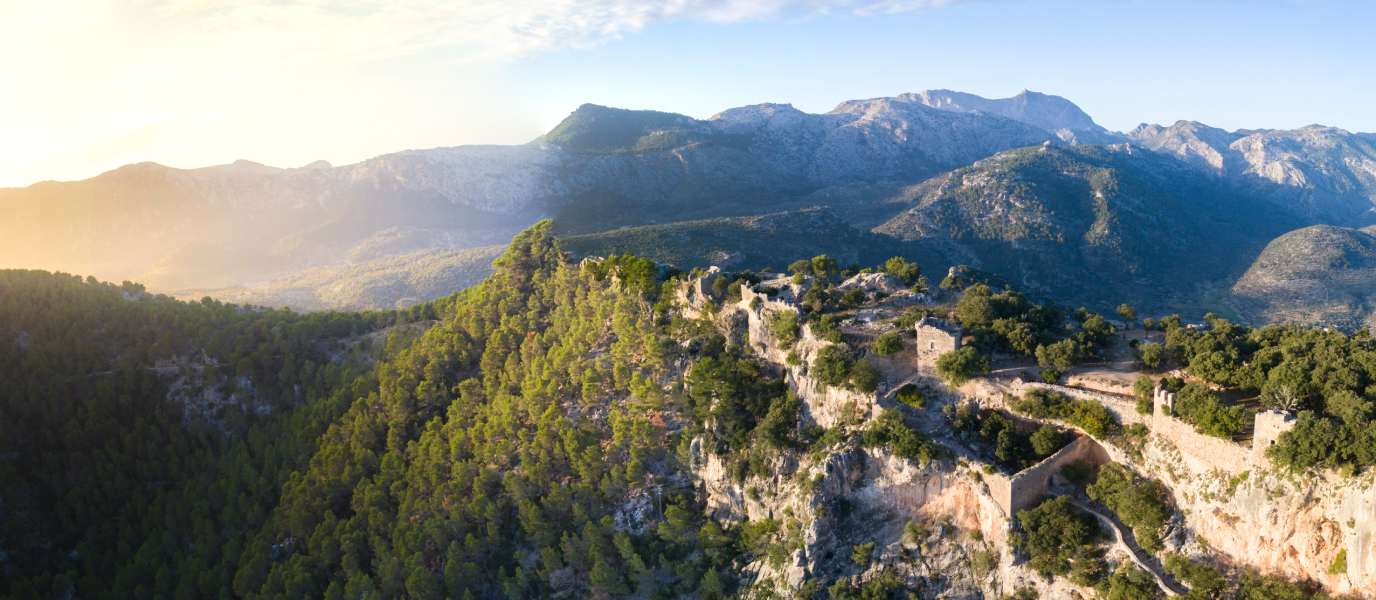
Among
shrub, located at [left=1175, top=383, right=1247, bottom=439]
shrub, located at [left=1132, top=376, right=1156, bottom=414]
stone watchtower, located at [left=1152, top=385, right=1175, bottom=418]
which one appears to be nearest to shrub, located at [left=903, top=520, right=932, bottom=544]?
shrub, located at [left=1132, top=376, right=1156, bottom=414]

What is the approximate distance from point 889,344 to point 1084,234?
497 feet

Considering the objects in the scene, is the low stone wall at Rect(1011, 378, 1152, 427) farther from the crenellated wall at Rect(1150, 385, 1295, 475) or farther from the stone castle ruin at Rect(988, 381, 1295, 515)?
the crenellated wall at Rect(1150, 385, 1295, 475)

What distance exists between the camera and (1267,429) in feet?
94.6

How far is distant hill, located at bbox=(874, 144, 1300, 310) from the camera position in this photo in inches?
6038

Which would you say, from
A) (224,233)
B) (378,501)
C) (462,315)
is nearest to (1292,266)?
(462,315)

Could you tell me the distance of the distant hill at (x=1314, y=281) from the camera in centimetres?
12188

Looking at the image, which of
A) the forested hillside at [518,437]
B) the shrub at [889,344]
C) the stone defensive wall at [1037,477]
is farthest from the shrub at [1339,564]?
the shrub at [889,344]

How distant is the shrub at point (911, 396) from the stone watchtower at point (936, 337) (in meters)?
2.12

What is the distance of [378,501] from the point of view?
195 ft

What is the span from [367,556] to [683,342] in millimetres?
29201

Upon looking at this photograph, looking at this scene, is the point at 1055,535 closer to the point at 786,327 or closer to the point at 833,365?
the point at 833,365

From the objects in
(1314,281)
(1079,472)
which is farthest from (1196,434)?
(1314,281)

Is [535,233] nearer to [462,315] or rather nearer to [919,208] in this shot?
[462,315]

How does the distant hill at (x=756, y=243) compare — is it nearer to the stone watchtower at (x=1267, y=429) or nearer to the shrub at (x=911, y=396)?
the shrub at (x=911, y=396)
